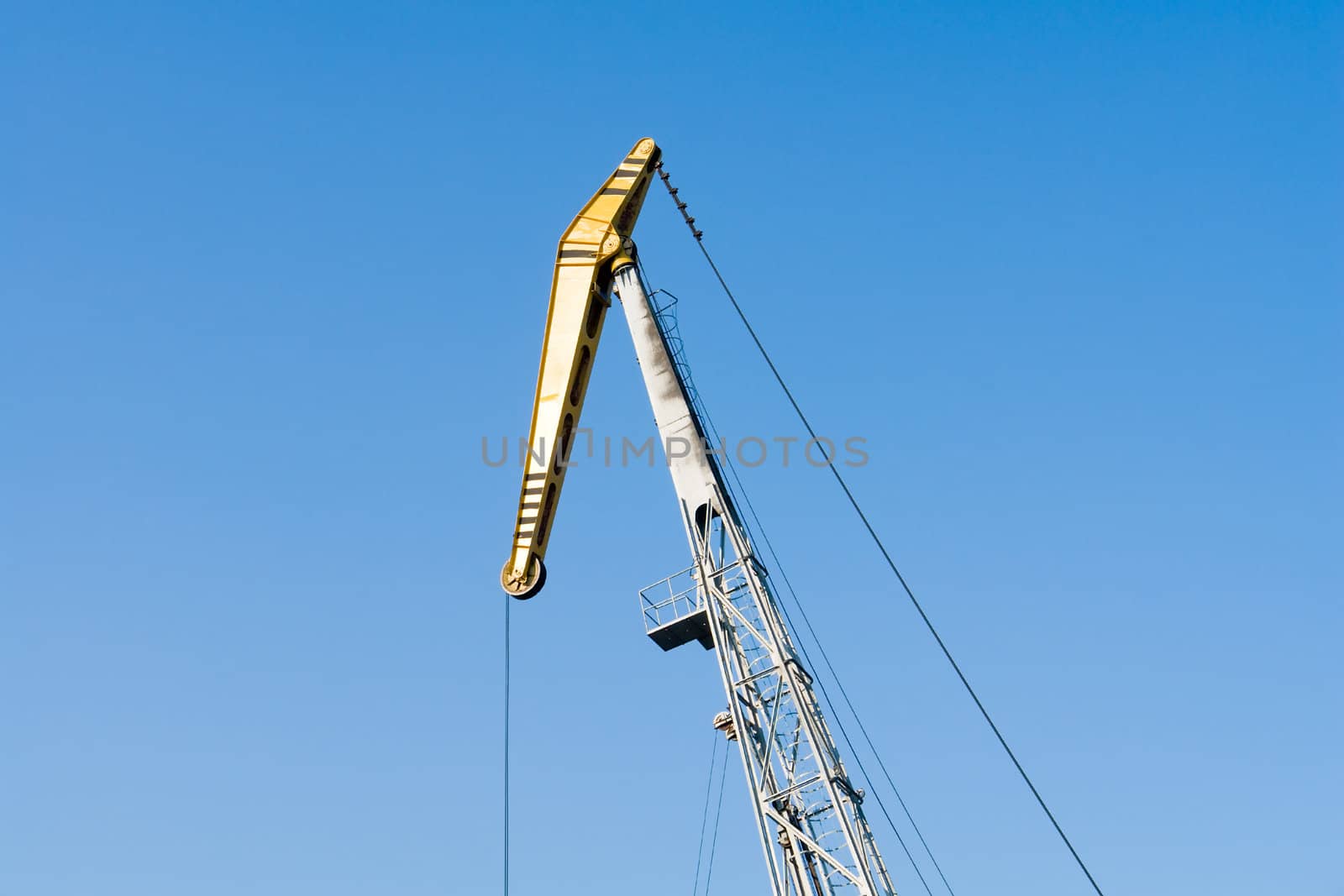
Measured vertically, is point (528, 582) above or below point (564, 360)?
below

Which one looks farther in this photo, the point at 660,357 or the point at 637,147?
the point at 637,147

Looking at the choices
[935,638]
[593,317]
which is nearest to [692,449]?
[593,317]

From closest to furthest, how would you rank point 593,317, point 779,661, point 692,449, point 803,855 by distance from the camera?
point 803,855
point 779,661
point 692,449
point 593,317

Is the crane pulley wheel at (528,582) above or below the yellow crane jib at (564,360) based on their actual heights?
below

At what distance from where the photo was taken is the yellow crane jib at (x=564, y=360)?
23.1 metres

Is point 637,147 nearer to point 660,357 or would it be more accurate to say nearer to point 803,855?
point 660,357

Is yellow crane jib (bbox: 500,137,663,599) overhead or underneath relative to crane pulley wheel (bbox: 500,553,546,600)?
overhead

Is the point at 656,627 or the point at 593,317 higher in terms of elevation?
the point at 593,317

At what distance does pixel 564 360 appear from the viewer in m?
23.5

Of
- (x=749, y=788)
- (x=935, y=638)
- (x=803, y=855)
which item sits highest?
(x=935, y=638)

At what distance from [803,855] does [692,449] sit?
761cm

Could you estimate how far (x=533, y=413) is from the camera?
76.9ft

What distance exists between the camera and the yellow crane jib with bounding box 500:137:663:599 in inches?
910

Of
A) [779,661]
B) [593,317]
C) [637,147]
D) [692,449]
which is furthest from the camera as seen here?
[637,147]
